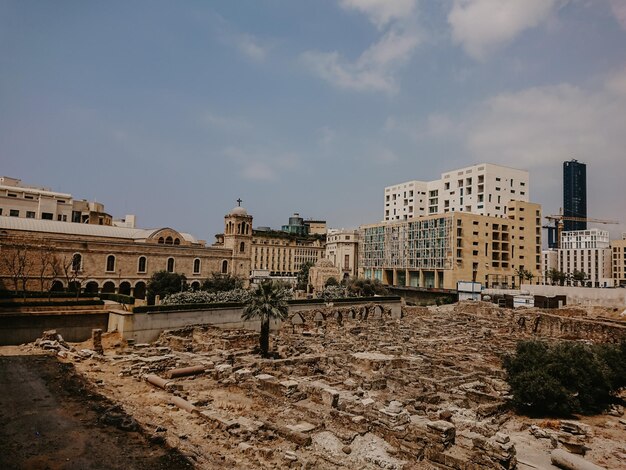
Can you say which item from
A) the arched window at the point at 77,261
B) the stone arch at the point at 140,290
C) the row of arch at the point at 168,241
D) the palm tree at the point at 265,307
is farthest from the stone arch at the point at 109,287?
the palm tree at the point at 265,307

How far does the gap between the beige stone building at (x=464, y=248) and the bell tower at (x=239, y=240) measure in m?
36.5

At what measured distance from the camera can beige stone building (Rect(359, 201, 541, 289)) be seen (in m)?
81.3

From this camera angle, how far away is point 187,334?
1485 inches

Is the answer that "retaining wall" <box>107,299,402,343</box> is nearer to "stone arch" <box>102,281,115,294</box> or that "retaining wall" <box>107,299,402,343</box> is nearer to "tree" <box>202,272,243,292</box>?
"tree" <box>202,272,243,292</box>

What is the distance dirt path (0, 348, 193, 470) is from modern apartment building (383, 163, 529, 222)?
8678 centimetres

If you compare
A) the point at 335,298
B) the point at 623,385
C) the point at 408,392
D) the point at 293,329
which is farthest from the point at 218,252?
the point at 623,385

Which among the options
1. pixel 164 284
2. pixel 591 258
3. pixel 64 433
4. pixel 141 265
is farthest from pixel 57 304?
pixel 591 258

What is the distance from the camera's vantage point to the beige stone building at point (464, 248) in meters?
81.3

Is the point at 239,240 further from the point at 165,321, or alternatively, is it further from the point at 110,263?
the point at 165,321

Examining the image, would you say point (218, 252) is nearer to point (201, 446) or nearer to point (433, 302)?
point (433, 302)

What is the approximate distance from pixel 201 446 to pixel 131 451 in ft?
8.04

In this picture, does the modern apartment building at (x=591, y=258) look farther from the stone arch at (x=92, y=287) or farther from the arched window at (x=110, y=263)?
the stone arch at (x=92, y=287)

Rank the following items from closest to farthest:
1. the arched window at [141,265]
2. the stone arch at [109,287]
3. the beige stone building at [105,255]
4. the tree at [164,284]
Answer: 1. the beige stone building at [105,255]
2. the tree at [164,284]
3. the stone arch at [109,287]
4. the arched window at [141,265]

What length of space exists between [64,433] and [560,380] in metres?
23.0
